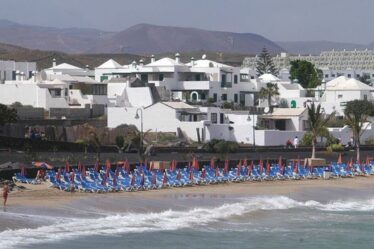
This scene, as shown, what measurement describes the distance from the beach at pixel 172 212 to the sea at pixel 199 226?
3 cm

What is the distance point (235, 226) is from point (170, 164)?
39.2 ft

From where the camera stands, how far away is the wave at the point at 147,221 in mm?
24672

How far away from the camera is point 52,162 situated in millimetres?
40312

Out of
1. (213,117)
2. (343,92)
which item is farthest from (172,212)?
(343,92)

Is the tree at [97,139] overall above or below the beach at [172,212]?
above

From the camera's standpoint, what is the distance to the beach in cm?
2589

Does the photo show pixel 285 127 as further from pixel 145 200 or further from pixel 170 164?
pixel 145 200

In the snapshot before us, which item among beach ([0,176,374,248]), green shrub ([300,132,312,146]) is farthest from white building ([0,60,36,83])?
beach ([0,176,374,248])

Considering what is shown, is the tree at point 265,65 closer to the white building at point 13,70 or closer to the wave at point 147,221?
the white building at point 13,70

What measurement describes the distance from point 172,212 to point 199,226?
2400 mm

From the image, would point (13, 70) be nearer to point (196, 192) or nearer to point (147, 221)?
point (196, 192)

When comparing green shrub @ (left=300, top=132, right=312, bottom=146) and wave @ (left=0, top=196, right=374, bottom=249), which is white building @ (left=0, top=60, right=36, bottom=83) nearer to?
green shrub @ (left=300, top=132, right=312, bottom=146)

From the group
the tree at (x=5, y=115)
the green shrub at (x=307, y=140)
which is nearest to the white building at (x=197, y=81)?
the green shrub at (x=307, y=140)

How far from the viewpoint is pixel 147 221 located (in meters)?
29.1
